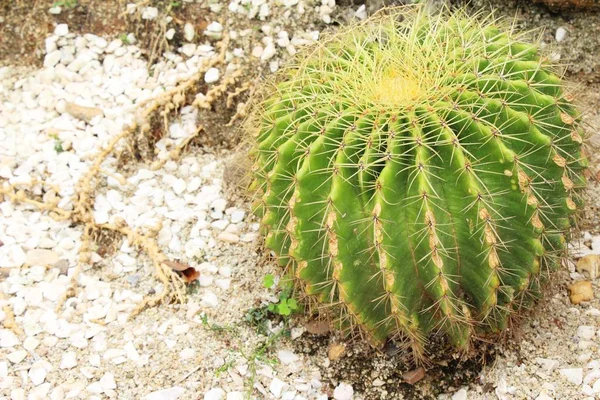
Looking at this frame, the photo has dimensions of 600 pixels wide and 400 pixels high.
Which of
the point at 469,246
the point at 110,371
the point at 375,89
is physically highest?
the point at 375,89

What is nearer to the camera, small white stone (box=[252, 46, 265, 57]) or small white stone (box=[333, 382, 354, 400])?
small white stone (box=[333, 382, 354, 400])

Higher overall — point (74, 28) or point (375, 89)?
point (375, 89)

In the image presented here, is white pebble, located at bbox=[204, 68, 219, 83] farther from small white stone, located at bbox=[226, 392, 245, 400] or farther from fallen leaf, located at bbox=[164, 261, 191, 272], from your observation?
small white stone, located at bbox=[226, 392, 245, 400]

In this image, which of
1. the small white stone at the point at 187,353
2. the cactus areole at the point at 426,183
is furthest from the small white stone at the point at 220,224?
the cactus areole at the point at 426,183

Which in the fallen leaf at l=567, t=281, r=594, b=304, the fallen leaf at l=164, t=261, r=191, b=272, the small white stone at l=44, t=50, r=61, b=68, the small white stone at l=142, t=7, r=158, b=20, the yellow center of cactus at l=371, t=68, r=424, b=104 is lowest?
the fallen leaf at l=567, t=281, r=594, b=304

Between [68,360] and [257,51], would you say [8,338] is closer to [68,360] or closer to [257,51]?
[68,360]

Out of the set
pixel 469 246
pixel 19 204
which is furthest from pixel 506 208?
pixel 19 204

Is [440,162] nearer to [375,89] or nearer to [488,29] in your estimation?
[375,89]

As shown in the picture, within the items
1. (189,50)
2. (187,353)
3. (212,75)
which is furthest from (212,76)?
(187,353)

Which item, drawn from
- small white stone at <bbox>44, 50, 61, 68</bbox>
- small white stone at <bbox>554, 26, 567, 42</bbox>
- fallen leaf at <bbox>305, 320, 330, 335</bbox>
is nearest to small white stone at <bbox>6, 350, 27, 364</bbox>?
fallen leaf at <bbox>305, 320, 330, 335</bbox>
